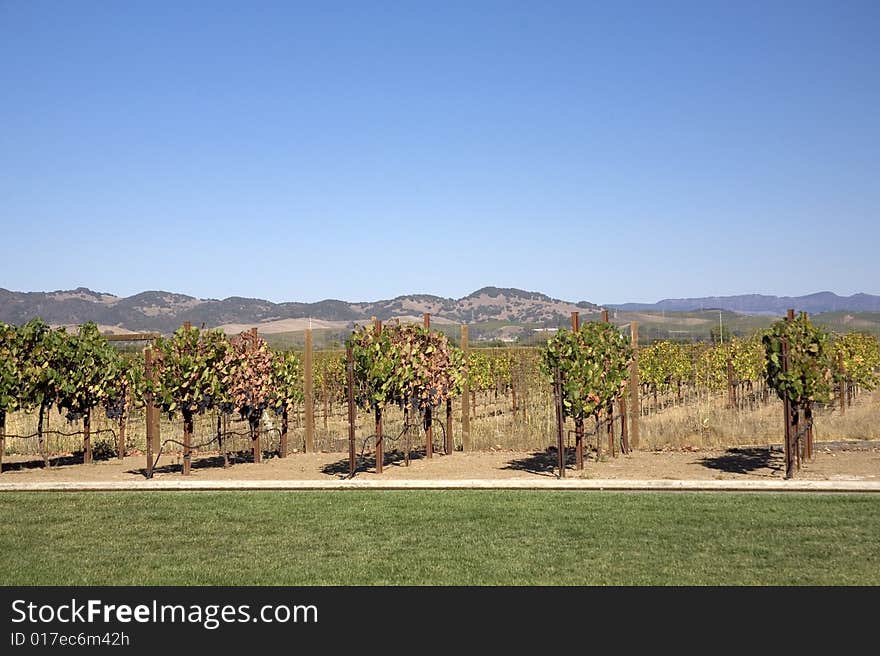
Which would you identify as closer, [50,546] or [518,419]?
[50,546]

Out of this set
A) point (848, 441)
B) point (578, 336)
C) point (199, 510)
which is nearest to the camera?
point (199, 510)

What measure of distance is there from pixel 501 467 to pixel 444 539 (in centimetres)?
576

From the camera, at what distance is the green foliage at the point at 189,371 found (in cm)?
1455

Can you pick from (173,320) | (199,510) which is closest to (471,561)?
(199,510)

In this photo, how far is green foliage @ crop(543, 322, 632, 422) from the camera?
13.9 m

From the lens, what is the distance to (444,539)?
884 cm

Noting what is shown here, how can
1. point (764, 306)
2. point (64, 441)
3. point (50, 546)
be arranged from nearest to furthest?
point (50, 546) < point (64, 441) < point (764, 306)

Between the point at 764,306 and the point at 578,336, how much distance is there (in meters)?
113

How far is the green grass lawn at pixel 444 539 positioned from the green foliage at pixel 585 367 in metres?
2.57

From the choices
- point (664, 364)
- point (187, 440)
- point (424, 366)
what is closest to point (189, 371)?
point (187, 440)
